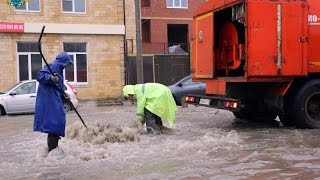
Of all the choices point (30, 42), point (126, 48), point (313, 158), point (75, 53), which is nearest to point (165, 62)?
point (126, 48)

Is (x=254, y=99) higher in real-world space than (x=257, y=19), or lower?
lower

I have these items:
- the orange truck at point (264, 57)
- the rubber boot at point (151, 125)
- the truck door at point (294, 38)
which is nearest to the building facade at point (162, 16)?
the orange truck at point (264, 57)

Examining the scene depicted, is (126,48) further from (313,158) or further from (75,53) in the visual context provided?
(313,158)

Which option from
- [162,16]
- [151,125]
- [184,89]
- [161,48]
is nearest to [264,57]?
[151,125]

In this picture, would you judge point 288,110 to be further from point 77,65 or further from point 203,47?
point 77,65

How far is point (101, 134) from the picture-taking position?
9.70 metres

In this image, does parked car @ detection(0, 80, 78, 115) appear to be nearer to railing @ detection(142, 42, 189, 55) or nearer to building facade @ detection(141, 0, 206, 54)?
railing @ detection(142, 42, 189, 55)

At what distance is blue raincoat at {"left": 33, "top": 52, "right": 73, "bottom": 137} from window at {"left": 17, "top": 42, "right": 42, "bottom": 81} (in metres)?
17.0

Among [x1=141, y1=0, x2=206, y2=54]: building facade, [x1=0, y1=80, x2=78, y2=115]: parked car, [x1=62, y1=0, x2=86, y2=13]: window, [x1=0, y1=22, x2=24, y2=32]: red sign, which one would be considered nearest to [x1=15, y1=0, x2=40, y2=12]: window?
[x1=0, y1=22, x2=24, y2=32]: red sign

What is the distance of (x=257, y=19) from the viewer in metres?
10.7

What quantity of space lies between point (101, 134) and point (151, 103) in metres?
1.33

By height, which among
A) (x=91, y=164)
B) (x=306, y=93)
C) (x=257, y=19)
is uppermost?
(x=257, y=19)

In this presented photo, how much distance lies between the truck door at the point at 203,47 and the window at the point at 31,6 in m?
13.9

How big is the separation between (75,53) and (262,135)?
54.1 feet
